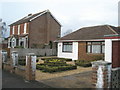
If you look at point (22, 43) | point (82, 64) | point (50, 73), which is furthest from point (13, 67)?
point (22, 43)

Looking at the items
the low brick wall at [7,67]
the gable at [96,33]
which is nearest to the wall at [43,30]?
the gable at [96,33]

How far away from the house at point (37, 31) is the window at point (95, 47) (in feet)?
47.5

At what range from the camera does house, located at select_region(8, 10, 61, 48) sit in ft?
101

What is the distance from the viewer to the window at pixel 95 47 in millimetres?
17750

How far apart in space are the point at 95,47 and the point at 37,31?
1666cm

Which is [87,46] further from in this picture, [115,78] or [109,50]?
[115,78]

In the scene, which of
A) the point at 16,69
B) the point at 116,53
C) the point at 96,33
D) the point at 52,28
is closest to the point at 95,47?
the point at 96,33

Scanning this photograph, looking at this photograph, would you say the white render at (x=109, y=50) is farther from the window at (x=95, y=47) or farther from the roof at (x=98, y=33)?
the window at (x=95, y=47)

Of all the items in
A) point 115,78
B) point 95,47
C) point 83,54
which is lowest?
point 115,78

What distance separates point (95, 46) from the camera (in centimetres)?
1841

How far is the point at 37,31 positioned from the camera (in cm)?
3158

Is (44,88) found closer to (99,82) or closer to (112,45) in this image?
(99,82)

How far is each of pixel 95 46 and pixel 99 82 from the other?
1297cm

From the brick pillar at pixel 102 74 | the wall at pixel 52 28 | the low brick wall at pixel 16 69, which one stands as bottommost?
the low brick wall at pixel 16 69
